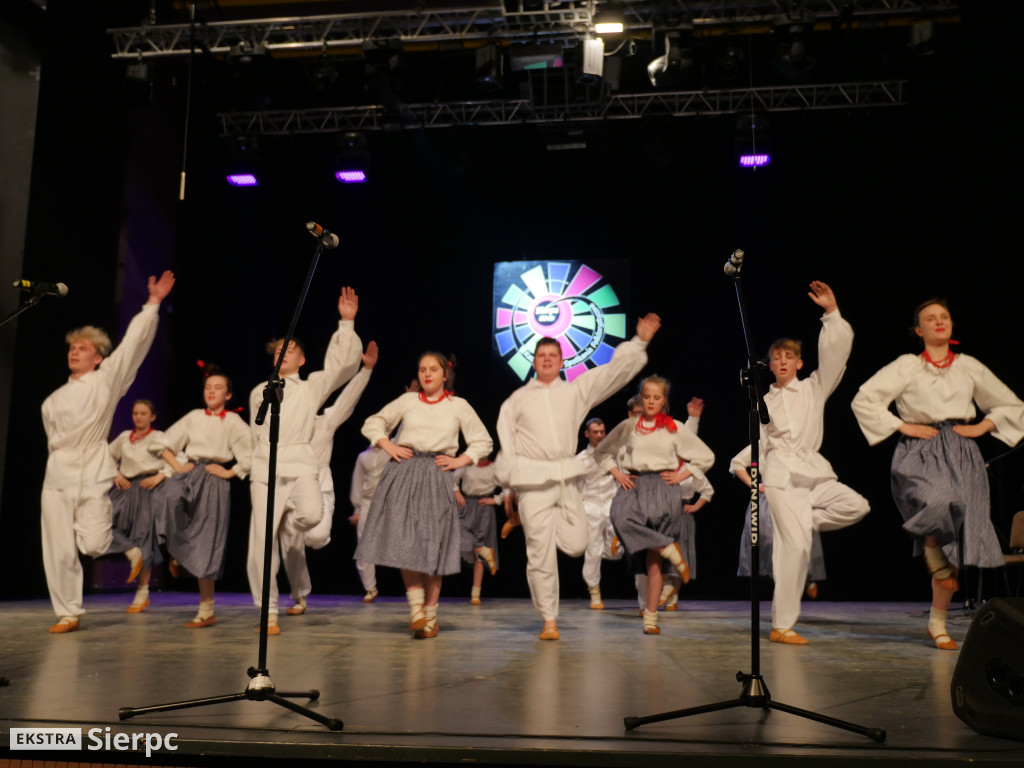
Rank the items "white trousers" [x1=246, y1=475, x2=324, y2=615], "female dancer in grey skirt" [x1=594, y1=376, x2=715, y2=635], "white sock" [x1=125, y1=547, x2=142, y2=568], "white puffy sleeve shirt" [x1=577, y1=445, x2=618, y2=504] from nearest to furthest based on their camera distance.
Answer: "white trousers" [x1=246, y1=475, x2=324, y2=615]
"female dancer in grey skirt" [x1=594, y1=376, x2=715, y2=635]
"white sock" [x1=125, y1=547, x2=142, y2=568]
"white puffy sleeve shirt" [x1=577, y1=445, x2=618, y2=504]

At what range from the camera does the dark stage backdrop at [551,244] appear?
7.82 m

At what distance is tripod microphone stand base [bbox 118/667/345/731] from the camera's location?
102 inches

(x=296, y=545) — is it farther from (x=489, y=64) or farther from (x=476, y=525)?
(x=489, y=64)

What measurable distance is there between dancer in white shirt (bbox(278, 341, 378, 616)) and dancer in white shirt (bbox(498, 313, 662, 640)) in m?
1.33

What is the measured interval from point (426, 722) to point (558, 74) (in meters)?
6.56

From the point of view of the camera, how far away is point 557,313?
909 centimetres

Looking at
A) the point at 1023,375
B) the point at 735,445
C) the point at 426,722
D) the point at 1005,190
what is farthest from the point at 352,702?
the point at 1005,190

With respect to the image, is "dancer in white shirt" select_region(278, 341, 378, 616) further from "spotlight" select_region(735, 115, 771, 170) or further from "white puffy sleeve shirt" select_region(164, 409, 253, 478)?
"spotlight" select_region(735, 115, 771, 170)

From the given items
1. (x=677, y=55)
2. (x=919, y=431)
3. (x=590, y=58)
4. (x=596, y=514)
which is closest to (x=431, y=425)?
(x=919, y=431)

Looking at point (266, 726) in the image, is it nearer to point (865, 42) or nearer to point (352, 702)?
point (352, 702)

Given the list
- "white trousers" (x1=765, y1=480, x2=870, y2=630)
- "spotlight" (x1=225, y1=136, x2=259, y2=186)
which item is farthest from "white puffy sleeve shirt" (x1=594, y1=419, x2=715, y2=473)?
"spotlight" (x1=225, y1=136, x2=259, y2=186)

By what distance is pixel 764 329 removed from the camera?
8.70 metres

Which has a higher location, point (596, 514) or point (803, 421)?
point (803, 421)

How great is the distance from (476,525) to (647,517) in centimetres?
238
